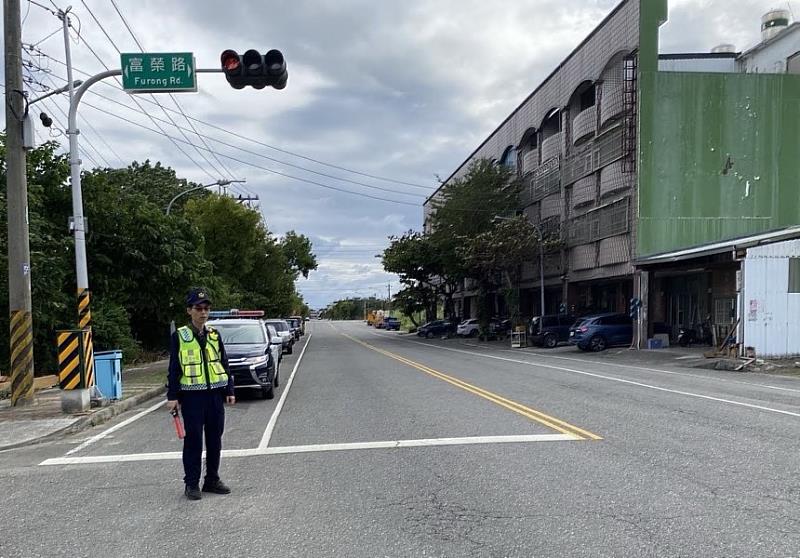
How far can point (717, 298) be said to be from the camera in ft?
87.5

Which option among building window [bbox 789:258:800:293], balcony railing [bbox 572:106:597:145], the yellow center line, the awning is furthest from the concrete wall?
the yellow center line

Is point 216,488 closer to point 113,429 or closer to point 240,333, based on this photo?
point 113,429

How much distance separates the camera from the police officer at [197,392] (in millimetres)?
5746

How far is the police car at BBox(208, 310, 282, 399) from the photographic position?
12242 mm

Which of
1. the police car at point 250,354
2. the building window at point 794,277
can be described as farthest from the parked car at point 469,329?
the police car at point 250,354

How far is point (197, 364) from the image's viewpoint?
5.82m

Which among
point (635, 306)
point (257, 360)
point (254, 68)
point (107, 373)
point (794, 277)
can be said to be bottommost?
point (107, 373)

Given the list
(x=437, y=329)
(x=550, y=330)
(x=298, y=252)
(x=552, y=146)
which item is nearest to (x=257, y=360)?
(x=550, y=330)

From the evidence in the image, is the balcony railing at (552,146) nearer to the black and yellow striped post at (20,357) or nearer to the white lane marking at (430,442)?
the black and yellow striped post at (20,357)

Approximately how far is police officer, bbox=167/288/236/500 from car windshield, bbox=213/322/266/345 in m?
7.65

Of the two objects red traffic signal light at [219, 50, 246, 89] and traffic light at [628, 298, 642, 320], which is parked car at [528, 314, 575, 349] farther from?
A: red traffic signal light at [219, 50, 246, 89]

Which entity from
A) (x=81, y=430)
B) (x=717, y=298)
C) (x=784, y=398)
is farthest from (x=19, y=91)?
(x=717, y=298)

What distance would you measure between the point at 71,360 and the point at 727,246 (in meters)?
20.3

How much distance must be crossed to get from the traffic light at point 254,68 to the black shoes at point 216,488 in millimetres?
6906
